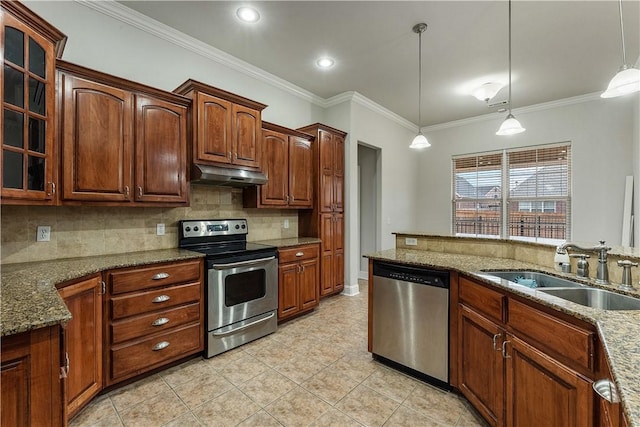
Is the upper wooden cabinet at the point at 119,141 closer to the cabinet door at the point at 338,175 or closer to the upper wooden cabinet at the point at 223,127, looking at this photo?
the upper wooden cabinet at the point at 223,127

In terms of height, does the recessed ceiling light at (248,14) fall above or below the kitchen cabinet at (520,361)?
above

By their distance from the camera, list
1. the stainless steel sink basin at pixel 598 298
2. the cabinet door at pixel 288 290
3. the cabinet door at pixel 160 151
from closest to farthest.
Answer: the stainless steel sink basin at pixel 598 298, the cabinet door at pixel 160 151, the cabinet door at pixel 288 290

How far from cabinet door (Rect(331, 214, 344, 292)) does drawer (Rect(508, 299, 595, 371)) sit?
8.98ft

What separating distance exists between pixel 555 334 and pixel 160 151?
2.93 m

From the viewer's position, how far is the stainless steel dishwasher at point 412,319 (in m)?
2.03

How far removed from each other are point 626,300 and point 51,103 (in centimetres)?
348

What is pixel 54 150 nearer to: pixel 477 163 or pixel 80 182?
pixel 80 182

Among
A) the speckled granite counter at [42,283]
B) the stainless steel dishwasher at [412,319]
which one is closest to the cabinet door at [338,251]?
the stainless steel dishwasher at [412,319]

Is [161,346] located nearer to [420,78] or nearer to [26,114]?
[26,114]

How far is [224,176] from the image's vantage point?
2768mm

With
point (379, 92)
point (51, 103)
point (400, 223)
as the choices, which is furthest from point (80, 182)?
point (400, 223)

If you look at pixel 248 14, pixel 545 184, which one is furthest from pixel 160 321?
pixel 545 184

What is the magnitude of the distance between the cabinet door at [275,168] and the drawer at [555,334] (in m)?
2.61

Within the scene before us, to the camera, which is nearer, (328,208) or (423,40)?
(423,40)
